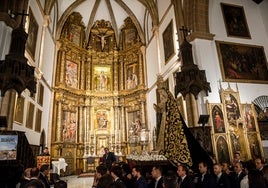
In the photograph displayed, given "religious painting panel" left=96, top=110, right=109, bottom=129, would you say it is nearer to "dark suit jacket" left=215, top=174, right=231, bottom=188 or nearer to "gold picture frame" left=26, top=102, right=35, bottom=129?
"gold picture frame" left=26, top=102, right=35, bottom=129

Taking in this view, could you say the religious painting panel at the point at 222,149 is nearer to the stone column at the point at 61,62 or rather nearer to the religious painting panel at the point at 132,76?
the religious painting panel at the point at 132,76

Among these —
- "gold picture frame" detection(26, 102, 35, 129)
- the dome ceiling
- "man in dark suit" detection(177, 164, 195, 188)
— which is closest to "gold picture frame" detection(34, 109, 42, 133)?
"gold picture frame" detection(26, 102, 35, 129)

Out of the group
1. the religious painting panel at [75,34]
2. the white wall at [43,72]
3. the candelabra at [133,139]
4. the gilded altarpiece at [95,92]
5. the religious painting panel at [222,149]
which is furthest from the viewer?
the religious painting panel at [75,34]

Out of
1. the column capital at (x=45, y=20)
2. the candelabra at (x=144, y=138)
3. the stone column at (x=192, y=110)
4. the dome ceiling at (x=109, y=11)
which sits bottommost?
the candelabra at (x=144, y=138)

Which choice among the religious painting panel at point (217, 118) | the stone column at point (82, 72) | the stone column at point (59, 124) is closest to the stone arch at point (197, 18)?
the religious painting panel at point (217, 118)

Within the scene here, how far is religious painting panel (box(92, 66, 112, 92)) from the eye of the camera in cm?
1944

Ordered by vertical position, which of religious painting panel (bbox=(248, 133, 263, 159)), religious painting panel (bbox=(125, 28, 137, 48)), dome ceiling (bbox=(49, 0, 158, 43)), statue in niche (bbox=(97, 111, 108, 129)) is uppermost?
dome ceiling (bbox=(49, 0, 158, 43))

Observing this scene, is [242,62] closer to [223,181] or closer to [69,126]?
[223,181]

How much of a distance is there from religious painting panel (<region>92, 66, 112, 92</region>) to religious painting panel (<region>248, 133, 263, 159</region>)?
12.5 metres

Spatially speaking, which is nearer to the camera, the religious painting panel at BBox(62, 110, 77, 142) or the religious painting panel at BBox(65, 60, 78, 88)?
the religious painting panel at BBox(62, 110, 77, 142)

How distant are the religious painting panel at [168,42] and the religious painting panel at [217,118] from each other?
459 cm

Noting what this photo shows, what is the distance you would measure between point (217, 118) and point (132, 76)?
10565mm

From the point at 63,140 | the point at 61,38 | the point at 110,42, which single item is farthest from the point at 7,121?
the point at 110,42

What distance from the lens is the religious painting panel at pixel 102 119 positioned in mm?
18109
